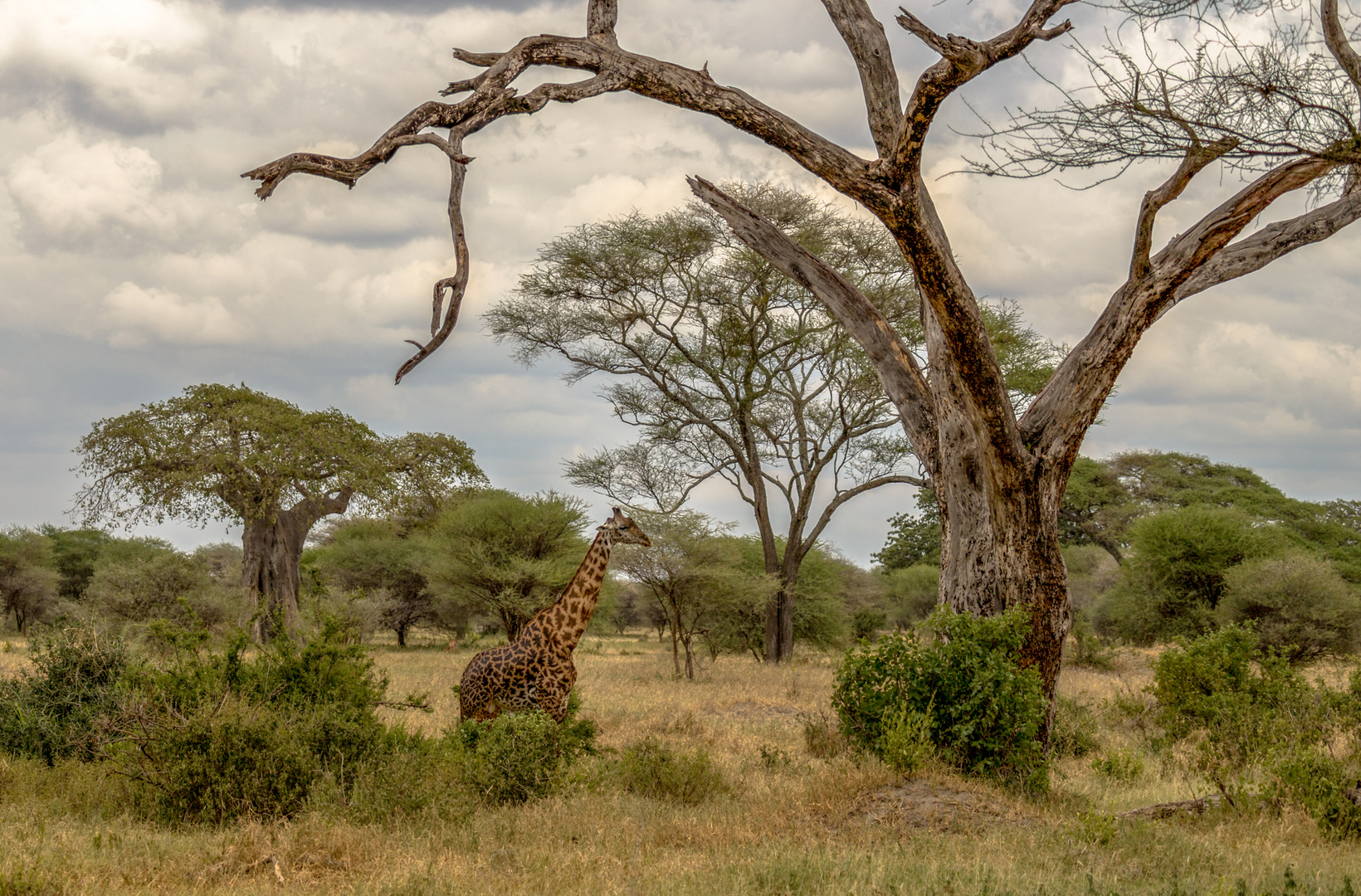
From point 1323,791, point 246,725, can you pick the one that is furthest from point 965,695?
point 246,725

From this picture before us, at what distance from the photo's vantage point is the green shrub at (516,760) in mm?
6957

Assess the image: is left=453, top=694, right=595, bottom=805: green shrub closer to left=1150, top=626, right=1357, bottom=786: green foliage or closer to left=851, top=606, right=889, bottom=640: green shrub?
left=1150, top=626, right=1357, bottom=786: green foliage

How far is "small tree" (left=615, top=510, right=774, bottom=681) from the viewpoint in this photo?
60.3 feet

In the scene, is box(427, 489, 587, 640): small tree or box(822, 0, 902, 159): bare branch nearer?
box(822, 0, 902, 159): bare branch

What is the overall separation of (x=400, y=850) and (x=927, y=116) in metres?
5.79

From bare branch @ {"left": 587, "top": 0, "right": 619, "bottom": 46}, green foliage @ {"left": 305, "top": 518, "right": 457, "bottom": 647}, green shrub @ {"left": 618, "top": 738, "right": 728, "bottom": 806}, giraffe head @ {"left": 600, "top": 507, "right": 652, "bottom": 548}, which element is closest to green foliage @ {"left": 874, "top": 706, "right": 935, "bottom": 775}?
green shrub @ {"left": 618, "top": 738, "right": 728, "bottom": 806}

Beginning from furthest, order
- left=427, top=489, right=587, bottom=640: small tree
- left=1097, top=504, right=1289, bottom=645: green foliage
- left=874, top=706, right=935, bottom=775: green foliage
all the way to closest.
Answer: left=1097, top=504, right=1289, bottom=645: green foliage < left=427, top=489, right=587, bottom=640: small tree < left=874, top=706, right=935, bottom=775: green foliage

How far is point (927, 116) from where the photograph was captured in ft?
22.4

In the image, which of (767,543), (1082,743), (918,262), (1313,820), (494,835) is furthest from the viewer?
(767,543)

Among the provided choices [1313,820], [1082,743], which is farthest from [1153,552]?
[1313,820]

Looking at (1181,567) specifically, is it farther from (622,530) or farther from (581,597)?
(581,597)

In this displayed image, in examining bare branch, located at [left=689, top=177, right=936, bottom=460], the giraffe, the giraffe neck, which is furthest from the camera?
bare branch, located at [left=689, top=177, right=936, bottom=460]

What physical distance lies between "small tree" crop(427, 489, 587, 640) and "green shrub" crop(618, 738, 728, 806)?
13.4 metres

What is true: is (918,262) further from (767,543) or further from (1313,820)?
(767,543)
